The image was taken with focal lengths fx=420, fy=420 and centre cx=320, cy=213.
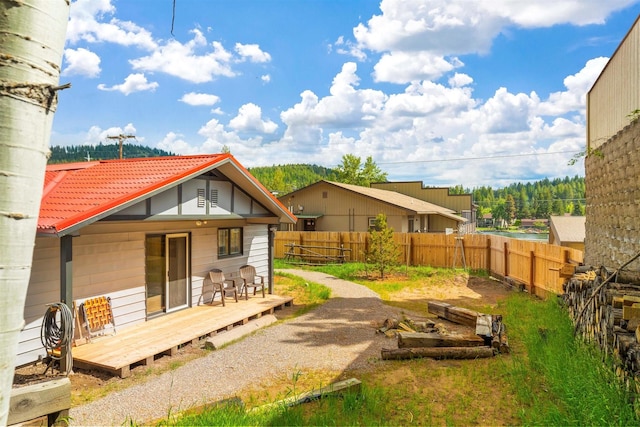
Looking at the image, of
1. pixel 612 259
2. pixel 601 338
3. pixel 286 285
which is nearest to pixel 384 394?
pixel 601 338

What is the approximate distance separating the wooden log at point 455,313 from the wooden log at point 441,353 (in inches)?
81.0

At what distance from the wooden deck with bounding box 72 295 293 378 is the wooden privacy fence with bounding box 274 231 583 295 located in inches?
320

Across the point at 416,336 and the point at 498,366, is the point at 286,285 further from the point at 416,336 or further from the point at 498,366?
the point at 498,366

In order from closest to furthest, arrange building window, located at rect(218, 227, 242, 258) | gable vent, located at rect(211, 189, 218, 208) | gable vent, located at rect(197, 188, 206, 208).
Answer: gable vent, located at rect(197, 188, 206, 208), gable vent, located at rect(211, 189, 218, 208), building window, located at rect(218, 227, 242, 258)

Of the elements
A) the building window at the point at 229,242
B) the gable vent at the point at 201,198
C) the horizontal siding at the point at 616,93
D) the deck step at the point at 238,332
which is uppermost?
the horizontal siding at the point at 616,93

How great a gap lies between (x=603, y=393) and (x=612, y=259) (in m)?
3.43

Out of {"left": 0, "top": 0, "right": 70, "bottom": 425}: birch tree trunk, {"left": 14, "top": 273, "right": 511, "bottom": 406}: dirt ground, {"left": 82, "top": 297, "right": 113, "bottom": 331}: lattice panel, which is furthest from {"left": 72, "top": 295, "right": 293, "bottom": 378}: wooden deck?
{"left": 0, "top": 0, "right": 70, "bottom": 425}: birch tree trunk

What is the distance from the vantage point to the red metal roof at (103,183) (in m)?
7.04

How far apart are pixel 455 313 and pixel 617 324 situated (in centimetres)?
514

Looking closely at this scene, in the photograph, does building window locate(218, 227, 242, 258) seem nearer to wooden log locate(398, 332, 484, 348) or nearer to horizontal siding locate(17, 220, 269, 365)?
horizontal siding locate(17, 220, 269, 365)

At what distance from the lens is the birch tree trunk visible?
0.82 metres

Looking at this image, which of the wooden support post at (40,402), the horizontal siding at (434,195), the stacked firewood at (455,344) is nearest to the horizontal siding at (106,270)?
the wooden support post at (40,402)

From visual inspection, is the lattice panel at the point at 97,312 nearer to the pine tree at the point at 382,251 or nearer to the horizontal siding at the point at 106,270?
the horizontal siding at the point at 106,270

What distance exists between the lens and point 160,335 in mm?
8438
